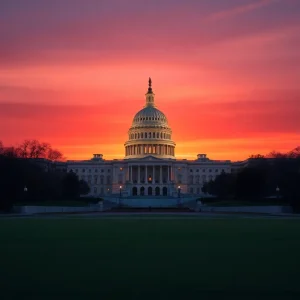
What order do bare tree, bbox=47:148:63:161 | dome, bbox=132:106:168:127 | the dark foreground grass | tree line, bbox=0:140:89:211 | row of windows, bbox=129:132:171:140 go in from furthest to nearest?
row of windows, bbox=129:132:171:140 < dome, bbox=132:106:168:127 < bare tree, bbox=47:148:63:161 < tree line, bbox=0:140:89:211 < the dark foreground grass

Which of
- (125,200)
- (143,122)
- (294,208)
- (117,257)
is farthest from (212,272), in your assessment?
(143,122)

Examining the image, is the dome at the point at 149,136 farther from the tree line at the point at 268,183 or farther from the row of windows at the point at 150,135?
the tree line at the point at 268,183

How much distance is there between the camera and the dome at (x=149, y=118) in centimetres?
18312

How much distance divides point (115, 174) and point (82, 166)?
1110cm

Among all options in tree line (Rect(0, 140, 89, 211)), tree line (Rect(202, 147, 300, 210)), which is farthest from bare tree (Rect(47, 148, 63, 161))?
tree line (Rect(202, 147, 300, 210))

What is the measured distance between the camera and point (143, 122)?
184 metres

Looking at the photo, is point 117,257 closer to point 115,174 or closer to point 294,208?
point 294,208

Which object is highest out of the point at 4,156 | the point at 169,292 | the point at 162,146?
the point at 162,146

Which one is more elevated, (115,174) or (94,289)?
(115,174)

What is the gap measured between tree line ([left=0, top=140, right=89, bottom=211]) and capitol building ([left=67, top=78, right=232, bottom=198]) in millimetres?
43128

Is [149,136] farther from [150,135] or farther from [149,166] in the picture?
[149,166]

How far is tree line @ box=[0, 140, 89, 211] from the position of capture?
75.2 meters

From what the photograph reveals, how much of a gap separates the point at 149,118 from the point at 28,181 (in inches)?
3794

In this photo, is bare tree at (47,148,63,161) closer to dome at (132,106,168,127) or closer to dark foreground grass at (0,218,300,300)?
dome at (132,106,168,127)
